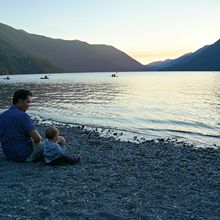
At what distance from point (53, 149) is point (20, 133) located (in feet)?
4.29

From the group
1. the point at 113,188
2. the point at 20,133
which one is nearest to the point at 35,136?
the point at 20,133

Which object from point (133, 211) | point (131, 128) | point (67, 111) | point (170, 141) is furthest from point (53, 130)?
point (67, 111)

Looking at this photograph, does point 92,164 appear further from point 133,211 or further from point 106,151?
point 133,211

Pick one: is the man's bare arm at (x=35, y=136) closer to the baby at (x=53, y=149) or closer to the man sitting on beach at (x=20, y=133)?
the man sitting on beach at (x=20, y=133)

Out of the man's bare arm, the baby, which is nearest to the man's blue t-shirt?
the man's bare arm

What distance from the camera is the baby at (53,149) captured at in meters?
12.4

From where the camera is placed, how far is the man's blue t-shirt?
477 inches

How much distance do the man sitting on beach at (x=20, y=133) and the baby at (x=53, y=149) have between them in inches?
12.5

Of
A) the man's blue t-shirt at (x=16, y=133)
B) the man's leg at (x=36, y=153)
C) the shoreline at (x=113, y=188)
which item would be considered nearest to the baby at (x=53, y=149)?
the man's leg at (x=36, y=153)

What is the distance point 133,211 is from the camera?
845 cm

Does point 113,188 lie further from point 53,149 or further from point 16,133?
point 16,133

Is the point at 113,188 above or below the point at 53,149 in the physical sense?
below

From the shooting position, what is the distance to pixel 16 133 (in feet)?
40.7

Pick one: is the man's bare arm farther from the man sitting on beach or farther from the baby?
the baby
